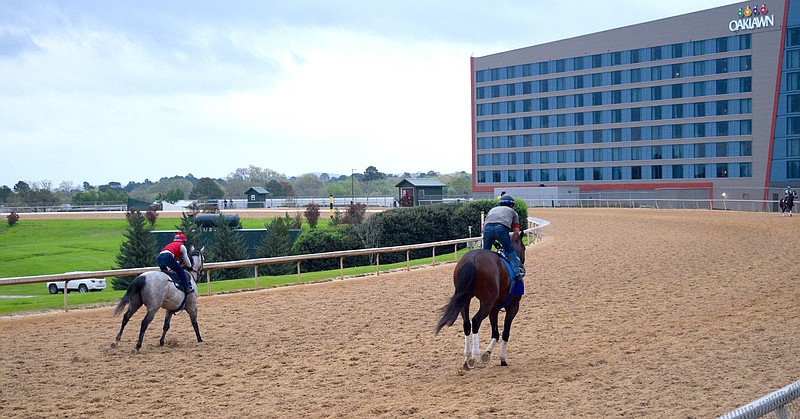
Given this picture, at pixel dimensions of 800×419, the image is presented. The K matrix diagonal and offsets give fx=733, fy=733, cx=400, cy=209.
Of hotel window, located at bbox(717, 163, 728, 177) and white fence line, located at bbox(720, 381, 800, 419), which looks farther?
hotel window, located at bbox(717, 163, 728, 177)

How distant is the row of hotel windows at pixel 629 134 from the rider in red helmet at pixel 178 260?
7077 cm

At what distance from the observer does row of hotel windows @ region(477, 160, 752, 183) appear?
76375 mm

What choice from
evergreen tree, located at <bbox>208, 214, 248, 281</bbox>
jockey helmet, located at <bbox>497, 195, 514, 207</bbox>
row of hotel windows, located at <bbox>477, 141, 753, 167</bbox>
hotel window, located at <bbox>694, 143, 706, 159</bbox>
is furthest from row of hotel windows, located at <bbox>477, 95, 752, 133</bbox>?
jockey helmet, located at <bbox>497, 195, 514, 207</bbox>

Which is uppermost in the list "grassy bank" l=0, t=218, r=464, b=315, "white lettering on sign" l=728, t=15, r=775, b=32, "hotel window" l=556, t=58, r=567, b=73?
"white lettering on sign" l=728, t=15, r=775, b=32

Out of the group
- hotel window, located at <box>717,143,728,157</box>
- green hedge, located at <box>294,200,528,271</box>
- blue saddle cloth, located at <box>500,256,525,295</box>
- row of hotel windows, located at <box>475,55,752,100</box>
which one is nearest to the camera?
blue saddle cloth, located at <box>500,256,525,295</box>

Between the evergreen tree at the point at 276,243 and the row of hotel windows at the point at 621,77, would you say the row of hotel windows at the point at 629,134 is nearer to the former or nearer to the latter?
the row of hotel windows at the point at 621,77

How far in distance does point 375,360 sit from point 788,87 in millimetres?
71431

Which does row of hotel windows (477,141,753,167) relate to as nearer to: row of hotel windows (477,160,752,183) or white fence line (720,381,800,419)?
row of hotel windows (477,160,752,183)

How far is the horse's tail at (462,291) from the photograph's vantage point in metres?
10.0

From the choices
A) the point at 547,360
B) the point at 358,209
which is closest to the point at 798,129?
the point at 358,209

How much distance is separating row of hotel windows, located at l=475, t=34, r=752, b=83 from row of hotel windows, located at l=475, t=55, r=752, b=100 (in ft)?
3.36

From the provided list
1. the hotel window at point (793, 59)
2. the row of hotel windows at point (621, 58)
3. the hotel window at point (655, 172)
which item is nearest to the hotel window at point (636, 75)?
the row of hotel windows at point (621, 58)

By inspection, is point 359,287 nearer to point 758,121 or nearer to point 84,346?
point 84,346

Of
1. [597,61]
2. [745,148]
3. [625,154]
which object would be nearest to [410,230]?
[745,148]
